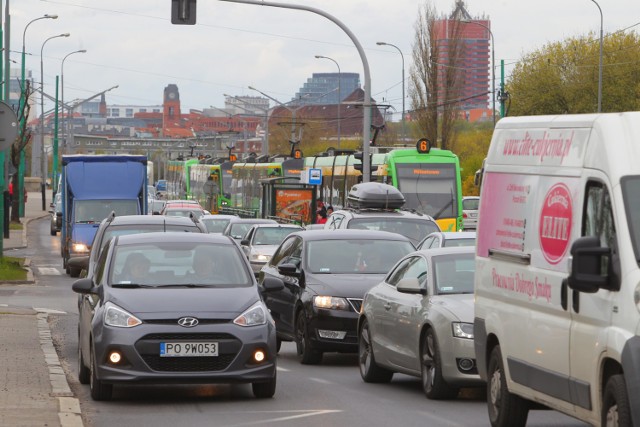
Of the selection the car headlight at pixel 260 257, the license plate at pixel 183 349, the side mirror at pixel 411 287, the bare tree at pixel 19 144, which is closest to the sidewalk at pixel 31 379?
the license plate at pixel 183 349

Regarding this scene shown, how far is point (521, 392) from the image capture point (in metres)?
10.5

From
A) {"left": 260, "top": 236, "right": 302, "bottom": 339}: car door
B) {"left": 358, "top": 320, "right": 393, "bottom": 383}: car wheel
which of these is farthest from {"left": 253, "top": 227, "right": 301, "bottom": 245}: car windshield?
{"left": 358, "top": 320, "right": 393, "bottom": 383}: car wheel

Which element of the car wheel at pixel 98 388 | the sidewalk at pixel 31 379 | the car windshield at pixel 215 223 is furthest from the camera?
the car windshield at pixel 215 223

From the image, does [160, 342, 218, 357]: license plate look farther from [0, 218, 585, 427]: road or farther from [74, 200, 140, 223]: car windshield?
[74, 200, 140, 223]: car windshield

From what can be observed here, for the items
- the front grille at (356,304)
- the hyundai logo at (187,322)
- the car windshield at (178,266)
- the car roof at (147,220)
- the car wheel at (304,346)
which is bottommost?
the car wheel at (304,346)

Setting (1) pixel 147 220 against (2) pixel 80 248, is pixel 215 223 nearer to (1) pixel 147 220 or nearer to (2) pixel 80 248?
(2) pixel 80 248

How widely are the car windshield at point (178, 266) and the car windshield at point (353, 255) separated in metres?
3.62

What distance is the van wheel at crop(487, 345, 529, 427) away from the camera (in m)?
10.9

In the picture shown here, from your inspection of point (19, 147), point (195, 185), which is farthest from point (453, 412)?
point (195, 185)

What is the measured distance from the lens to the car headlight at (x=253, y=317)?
1311cm

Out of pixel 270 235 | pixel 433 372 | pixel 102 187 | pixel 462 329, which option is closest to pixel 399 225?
pixel 270 235

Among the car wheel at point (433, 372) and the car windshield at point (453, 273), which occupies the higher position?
the car windshield at point (453, 273)

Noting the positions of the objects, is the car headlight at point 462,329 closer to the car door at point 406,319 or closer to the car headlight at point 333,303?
the car door at point 406,319

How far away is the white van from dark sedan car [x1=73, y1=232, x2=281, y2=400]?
2.37m
